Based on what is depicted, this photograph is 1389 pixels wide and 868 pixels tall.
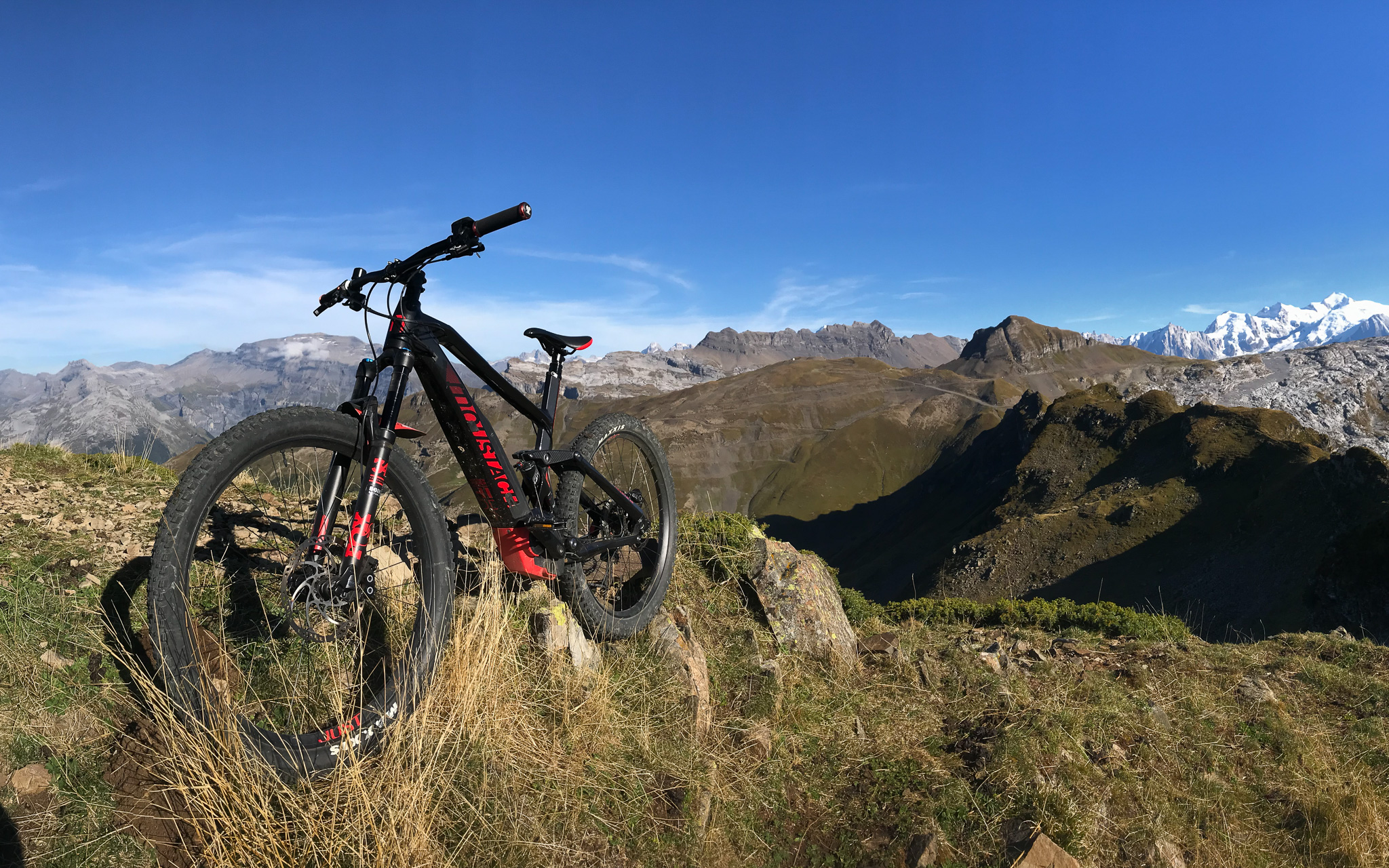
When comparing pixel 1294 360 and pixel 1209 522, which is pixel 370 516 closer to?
pixel 1209 522

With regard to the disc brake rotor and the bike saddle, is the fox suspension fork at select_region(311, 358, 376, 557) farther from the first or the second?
the bike saddle

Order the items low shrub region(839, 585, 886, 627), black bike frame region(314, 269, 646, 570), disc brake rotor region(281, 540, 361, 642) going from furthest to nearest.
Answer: low shrub region(839, 585, 886, 627), black bike frame region(314, 269, 646, 570), disc brake rotor region(281, 540, 361, 642)

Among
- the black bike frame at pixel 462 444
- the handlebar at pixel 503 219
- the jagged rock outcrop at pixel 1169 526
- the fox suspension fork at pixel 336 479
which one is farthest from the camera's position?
the jagged rock outcrop at pixel 1169 526

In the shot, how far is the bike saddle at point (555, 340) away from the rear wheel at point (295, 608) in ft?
6.25

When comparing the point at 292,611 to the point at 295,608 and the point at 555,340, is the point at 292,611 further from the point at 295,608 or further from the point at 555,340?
the point at 555,340

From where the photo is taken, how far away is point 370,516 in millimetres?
3326

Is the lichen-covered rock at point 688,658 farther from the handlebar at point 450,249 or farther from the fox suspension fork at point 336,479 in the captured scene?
the handlebar at point 450,249

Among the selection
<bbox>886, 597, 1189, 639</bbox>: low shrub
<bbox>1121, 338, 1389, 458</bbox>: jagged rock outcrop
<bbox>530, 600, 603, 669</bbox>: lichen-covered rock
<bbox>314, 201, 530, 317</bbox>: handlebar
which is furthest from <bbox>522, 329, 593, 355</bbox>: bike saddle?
<bbox>1121, 338, 1389, 458</bbox>: jagged rock outcrop

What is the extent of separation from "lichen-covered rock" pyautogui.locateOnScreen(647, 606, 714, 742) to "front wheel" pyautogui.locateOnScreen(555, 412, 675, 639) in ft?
0.54

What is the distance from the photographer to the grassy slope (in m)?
2.72

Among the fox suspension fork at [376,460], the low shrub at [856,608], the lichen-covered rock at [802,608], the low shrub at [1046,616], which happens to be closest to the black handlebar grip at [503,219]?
the fox suspension fork at [376,460]

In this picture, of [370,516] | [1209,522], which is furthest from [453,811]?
[1209,522]

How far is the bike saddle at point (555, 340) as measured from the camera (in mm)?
5352

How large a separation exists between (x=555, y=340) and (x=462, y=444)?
1.51m
